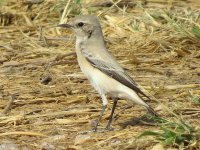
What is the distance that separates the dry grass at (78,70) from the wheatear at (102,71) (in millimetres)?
321

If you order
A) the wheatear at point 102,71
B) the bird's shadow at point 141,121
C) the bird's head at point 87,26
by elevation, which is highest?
the bird's head at point 87,26

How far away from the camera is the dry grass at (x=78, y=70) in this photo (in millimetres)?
8078

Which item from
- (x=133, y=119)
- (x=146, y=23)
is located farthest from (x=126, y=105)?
(x=146, y=23)

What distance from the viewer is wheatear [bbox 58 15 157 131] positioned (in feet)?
27.3

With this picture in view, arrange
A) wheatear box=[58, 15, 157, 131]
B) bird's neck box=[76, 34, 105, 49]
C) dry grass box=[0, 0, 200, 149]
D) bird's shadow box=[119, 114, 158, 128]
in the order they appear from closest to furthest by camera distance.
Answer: dry grass box=[0, 0, 200, 149]
bird's shadow box=[119, 114, 158, 128]
wheatear box=[58, 15, 157, 131]
bird's neck box=[76, 34, 105, 49]

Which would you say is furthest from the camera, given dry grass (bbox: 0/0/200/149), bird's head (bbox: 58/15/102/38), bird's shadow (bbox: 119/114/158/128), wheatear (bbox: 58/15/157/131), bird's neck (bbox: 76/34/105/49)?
bird's head (bbox: 58/15/102/38)

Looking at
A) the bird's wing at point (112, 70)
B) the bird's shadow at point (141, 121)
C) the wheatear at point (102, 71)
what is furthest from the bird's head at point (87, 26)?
the bird's shadow at point (141, 121)

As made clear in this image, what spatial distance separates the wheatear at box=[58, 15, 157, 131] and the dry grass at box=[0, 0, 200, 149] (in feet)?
1.05

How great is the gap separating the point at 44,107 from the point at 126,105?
0.95 metres

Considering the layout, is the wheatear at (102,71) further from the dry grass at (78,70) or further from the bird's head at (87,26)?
the dry grass at (78,70)

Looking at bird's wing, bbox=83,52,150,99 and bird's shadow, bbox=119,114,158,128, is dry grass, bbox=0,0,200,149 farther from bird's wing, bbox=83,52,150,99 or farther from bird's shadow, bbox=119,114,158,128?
bird's wing, bbox=83,52,150,99

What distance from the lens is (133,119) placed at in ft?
27.8

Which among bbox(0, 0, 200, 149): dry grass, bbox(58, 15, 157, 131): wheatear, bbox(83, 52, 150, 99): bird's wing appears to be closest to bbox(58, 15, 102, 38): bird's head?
bbox(58, 15, 157, 131): wheatear

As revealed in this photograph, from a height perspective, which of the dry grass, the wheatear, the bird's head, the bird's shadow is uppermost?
the bird's head
